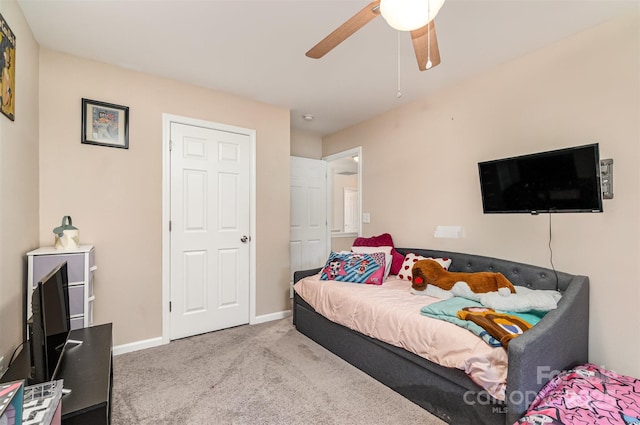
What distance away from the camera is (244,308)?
10.6 ft

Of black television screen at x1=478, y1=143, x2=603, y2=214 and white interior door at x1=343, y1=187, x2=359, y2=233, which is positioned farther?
white interior door at x1=343, y1=187, x2=359, y2=233

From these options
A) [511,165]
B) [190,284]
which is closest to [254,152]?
[190,284]

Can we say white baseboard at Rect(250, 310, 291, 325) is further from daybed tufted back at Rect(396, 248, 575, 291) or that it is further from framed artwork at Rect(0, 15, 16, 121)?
framed artwork at Rect(0, 15, 16, 121)

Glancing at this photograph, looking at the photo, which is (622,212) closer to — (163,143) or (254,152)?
(254,152)

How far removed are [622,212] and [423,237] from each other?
1.53m

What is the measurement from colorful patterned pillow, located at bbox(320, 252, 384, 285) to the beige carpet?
2.17 ft

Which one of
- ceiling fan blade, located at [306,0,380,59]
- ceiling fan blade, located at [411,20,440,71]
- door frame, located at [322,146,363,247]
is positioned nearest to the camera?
ceiling fan blade, located at [306,0,380,59]

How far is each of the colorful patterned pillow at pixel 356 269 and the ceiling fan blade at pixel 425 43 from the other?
5.85 feet

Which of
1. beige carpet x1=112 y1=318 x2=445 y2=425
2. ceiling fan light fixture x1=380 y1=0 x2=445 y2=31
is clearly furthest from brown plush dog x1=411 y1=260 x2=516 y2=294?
ceiling fan light fixture x1=380 y1=0 x2=445 y2=31

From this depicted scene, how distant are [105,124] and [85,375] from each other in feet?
6.48

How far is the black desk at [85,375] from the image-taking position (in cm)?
120

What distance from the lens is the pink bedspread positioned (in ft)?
4.96

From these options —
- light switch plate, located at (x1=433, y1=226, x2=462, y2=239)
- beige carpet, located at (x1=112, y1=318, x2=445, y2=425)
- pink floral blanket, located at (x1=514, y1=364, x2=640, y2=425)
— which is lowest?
beige carpet, located at (x1=112, y1=318, x2=445, y2=425)

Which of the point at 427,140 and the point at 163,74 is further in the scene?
the point at 427,140
